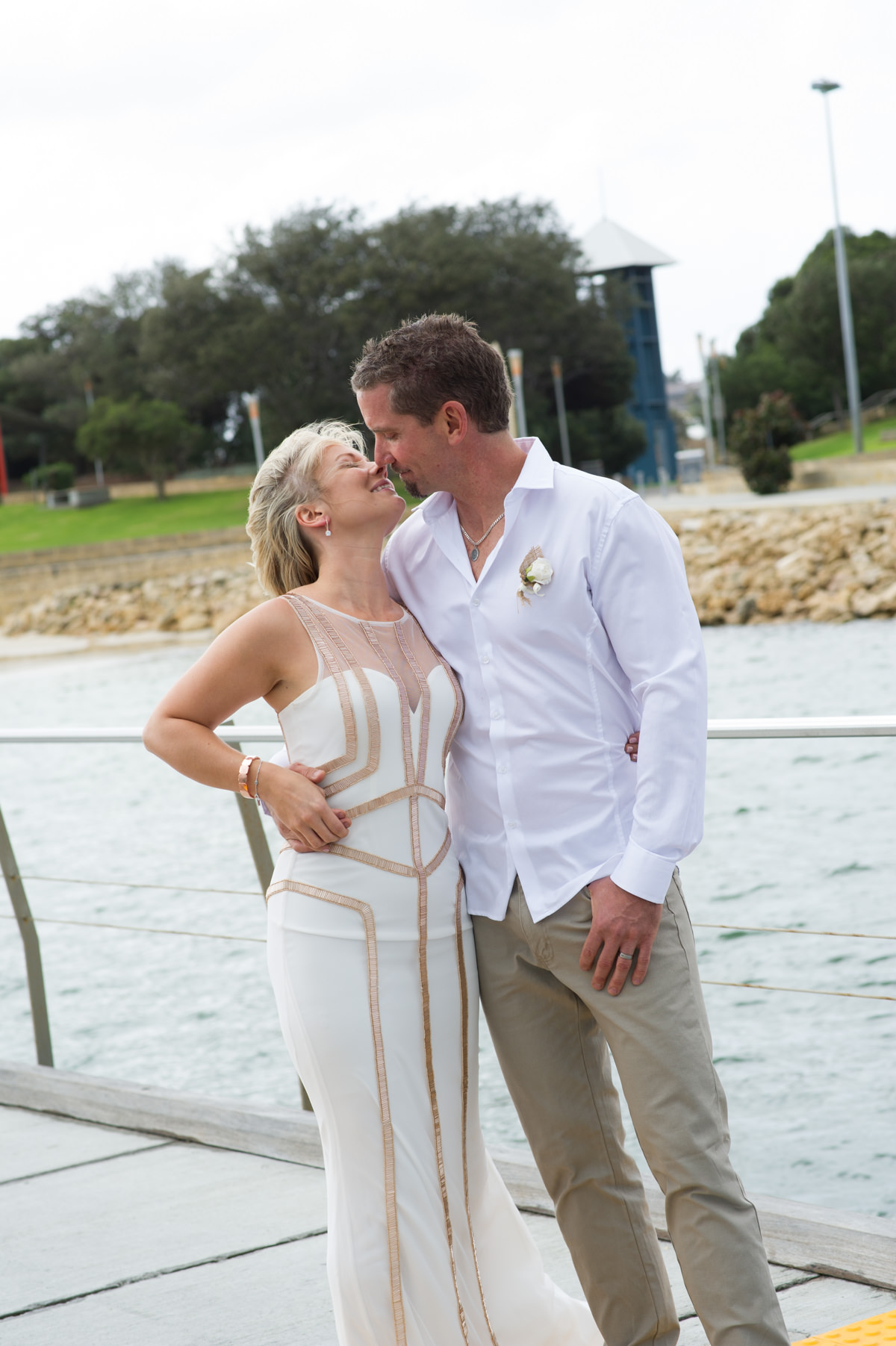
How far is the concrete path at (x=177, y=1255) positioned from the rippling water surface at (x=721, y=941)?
25.3 inches

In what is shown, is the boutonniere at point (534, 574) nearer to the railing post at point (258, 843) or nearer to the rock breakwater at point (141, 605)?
the railing post at point (258, 843)

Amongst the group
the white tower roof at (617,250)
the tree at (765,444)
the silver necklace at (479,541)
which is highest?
the white tower roof at (617,250)

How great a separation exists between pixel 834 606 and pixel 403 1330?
1112 inches

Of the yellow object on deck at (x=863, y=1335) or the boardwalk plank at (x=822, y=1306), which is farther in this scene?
the boardwalk plank at (x=822, y=1306)

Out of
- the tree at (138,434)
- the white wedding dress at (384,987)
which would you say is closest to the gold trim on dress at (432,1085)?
the white wedding dress at (384,987)

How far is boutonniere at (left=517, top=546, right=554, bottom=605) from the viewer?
2180 mm

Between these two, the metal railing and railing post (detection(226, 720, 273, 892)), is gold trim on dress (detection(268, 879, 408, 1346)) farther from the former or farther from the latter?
railing post (detection(226, 720, 273, 892))

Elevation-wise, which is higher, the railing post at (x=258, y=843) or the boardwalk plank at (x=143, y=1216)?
the railing post at (x=258, y=843)

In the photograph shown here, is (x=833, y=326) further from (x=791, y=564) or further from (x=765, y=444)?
(x=791, y=564)

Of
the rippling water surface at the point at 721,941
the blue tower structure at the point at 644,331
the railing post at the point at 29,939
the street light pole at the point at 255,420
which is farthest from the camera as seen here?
the blue tower structure at the point at 644,331

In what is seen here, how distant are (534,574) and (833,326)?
59.0 meters

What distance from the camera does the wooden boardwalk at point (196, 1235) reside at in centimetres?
258

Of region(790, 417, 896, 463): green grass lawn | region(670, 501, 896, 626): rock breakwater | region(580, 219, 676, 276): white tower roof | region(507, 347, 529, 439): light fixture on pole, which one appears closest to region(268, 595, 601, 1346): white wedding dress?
region(670, 501, 896, 626): rock breakwater

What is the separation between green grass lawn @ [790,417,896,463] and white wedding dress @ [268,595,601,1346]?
45988mm
